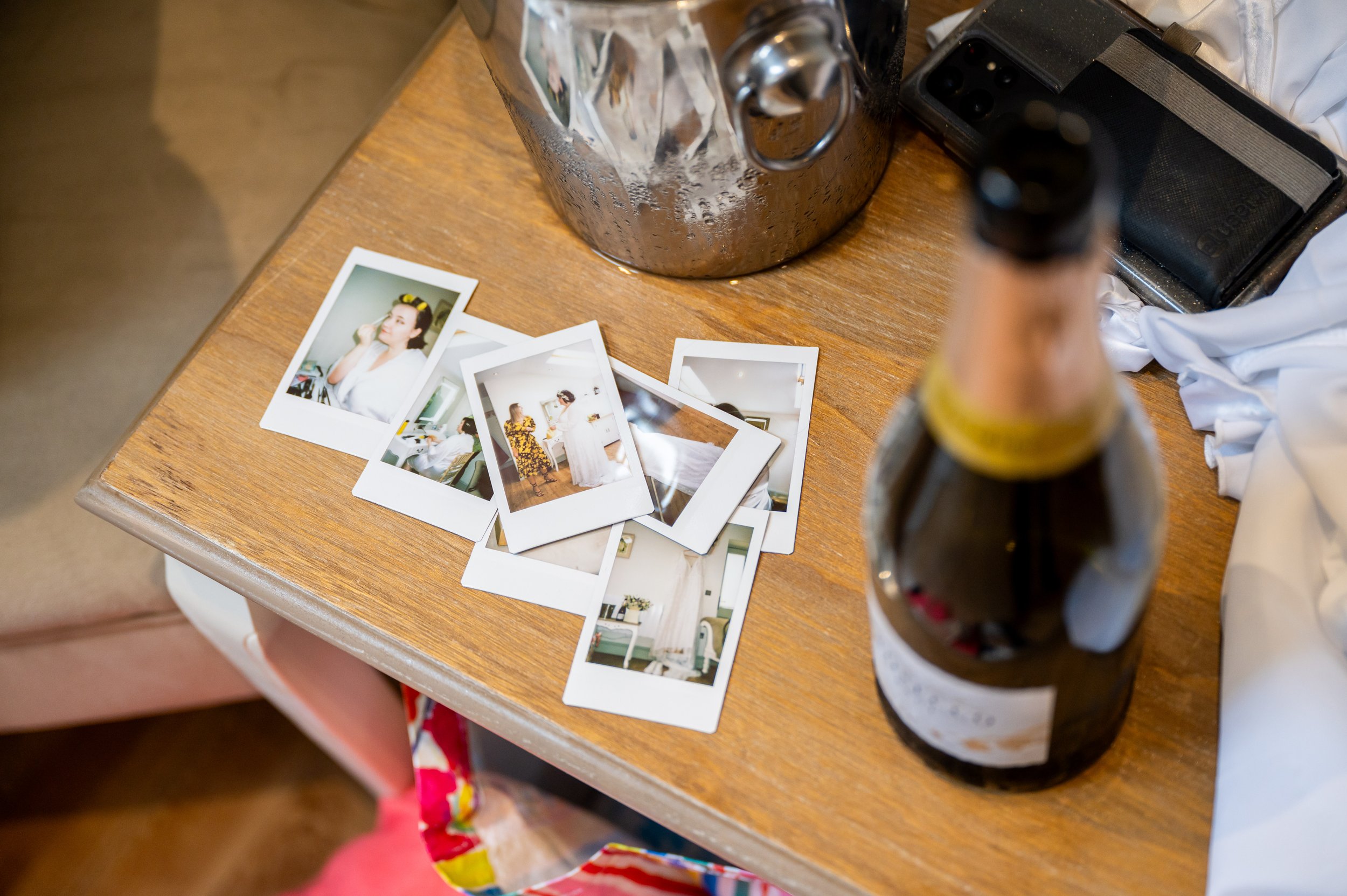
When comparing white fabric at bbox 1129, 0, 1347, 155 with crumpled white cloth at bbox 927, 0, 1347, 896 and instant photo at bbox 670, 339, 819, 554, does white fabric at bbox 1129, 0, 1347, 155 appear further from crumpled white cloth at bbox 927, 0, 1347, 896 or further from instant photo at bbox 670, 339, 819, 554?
instant photo at bbox 670, 339, 819, 554

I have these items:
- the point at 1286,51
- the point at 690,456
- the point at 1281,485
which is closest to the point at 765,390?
the point at 690,456

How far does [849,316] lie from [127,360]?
0.63 meters

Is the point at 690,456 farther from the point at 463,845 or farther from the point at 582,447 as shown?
the point at 463,845

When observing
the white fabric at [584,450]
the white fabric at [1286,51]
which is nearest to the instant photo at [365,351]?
the white fabric at [584,450]

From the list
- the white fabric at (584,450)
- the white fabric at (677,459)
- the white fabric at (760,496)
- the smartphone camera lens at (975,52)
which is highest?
the smartphone camera lens at (975,52)

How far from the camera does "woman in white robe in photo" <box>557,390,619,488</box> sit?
0.57 metres

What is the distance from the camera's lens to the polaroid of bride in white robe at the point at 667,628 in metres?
0.49

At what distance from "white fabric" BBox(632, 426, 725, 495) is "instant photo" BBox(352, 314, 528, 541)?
93 millimetres

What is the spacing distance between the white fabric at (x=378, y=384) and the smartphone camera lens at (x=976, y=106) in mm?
375

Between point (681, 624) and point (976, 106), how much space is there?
369 mm

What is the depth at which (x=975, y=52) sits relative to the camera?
0.60 m

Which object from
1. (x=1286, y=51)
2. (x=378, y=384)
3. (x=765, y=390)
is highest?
(x=1286, y=51)

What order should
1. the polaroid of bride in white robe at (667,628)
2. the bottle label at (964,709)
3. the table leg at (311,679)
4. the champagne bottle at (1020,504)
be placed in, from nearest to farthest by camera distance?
the champagne bottle at (1020,504)
the bottle label at (964,709)
the polaroid of bride in white robe at (667,628)
the table leg at (311,679)

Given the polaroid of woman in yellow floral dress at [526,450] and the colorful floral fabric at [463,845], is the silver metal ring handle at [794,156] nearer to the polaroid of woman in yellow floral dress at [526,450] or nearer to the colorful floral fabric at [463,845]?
the polaroid of woman in yellow floral dress at [526,450]
